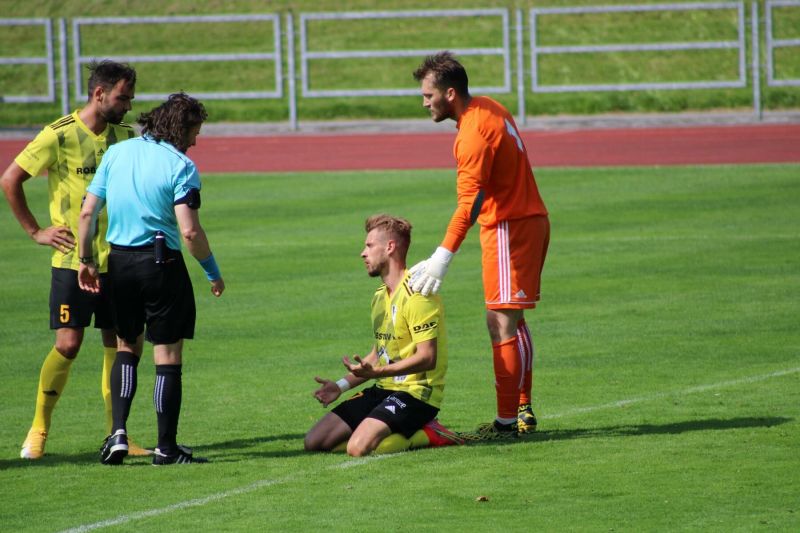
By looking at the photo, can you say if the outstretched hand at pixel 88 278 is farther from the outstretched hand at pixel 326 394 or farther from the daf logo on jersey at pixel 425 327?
the daf logo on jersey at pixel 425 327

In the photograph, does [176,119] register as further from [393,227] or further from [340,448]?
[340,448]

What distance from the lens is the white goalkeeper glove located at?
7367 mm

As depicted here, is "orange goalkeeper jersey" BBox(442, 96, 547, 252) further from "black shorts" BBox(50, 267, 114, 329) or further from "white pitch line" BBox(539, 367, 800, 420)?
"black shorts" BBox(50, 267, 114, 329)

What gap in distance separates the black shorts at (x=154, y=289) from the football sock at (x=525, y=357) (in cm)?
188

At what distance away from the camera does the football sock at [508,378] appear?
25.6 ft

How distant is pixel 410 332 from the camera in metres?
7.56

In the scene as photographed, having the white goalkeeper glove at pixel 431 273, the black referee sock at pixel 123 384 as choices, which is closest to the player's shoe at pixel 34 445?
the black referee sock at pixel 123 384

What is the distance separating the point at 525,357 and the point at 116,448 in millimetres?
2304

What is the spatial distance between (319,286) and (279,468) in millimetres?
6316

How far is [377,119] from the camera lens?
33.0 meters

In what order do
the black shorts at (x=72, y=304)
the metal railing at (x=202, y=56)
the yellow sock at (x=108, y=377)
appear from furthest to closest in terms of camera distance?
the metal railing at (x=202, y=56), the yellow sock at (x=108, y=377), the black shorts at (x=72, y=304)

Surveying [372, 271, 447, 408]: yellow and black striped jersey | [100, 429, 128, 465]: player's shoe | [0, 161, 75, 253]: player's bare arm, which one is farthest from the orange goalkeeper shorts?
[0, 161, 75, 253]: player's bare arm

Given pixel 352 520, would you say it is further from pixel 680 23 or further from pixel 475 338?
pixel 680 23

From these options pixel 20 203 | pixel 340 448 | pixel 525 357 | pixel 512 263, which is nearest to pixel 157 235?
pixel 20 203
